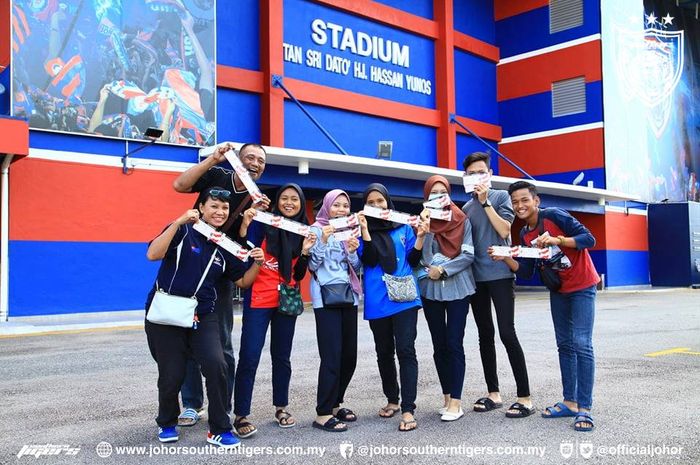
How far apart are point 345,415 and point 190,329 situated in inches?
56.2

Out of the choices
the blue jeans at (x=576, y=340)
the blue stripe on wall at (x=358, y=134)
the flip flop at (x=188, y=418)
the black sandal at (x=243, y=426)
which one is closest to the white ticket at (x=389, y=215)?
the blue jeans at (x=576, y=340)

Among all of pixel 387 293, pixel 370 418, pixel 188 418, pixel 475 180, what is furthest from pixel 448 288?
pixel 188 418

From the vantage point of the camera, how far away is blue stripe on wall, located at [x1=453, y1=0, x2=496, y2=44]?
88.4 ft

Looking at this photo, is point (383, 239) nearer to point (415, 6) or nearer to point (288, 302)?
point (288, 302)

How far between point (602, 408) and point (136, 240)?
42.0 feet

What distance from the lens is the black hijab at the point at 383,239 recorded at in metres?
4.95

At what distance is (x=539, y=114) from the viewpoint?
2748 centimetres

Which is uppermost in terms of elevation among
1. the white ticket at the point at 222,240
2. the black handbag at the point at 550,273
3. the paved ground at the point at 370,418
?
the white ticket at the point at 222,240

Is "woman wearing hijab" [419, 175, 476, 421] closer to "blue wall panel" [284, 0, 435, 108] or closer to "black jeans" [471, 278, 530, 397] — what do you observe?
"black jeans" [471, 278, 530, 397]

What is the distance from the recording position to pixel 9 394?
20.4 feet

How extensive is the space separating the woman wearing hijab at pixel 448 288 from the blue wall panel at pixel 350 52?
1648cm

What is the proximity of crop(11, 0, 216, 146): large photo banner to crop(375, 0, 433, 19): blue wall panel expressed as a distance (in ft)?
30.1

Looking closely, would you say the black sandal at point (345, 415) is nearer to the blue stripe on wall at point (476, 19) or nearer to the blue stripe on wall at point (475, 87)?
the blue stripe on wall at point (475, 87)

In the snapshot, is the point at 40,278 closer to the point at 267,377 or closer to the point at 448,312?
the point at 267,377
